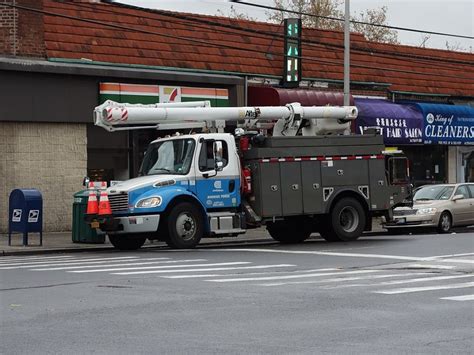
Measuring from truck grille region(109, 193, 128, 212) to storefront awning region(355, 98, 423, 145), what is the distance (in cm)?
1535

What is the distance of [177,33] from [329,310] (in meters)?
21.1

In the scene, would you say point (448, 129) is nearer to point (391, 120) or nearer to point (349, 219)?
point (391, 120)

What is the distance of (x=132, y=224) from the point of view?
20562 millimetres

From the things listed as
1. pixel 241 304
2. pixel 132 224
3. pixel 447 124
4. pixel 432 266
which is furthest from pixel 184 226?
pixel 447 124

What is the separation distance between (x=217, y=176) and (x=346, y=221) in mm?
3743

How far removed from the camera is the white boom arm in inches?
837

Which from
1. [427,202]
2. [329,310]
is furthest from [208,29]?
[329,310]

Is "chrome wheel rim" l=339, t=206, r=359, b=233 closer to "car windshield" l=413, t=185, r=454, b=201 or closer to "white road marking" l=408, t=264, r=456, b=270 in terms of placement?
"white road marking" l=408, t=264, r=456, b=270

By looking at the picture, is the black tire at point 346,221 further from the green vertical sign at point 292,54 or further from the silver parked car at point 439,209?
the green vertical sign at point 292,54

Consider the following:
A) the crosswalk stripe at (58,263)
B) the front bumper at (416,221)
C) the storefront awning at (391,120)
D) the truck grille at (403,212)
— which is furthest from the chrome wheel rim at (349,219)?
the storefront awning at (391,120)

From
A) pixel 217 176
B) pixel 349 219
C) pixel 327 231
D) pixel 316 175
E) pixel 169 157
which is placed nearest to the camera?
pixel 217 176

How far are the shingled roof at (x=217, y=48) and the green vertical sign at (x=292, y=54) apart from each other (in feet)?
1.21

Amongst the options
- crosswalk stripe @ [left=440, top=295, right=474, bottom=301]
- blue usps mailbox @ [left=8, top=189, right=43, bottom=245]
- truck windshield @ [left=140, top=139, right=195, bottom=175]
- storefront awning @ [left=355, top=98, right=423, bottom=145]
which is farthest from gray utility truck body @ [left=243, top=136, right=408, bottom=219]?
storefront awning @ [left=355, top=98, right=423, bottom=145]

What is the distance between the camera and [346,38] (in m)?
29.7
